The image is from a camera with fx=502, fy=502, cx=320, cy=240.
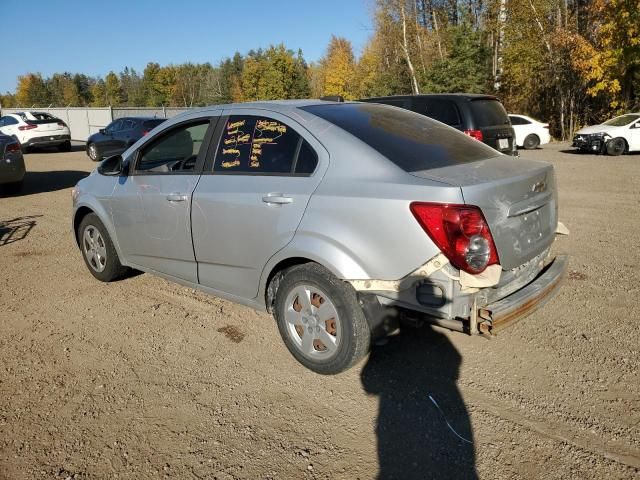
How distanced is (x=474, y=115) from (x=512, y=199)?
6.21 metres

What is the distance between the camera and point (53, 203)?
9891 millimetres

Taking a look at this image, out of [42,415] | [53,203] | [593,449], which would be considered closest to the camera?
[593,449]

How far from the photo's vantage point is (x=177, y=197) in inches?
154

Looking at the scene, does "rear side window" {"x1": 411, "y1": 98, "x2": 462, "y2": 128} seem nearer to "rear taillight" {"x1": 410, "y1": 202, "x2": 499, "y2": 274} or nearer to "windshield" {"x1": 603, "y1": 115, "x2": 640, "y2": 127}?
"rear taillight" {"x1": 410, "y1": 202, "x2": 499, "y2": 274}

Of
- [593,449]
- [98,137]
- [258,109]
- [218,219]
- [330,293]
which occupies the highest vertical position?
[98,137]

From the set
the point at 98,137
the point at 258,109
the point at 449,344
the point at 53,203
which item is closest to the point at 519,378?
the point at 449,344

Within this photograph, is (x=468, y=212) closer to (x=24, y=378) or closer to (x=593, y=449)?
(x=593, y=449)

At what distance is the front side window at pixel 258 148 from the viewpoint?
133 inches

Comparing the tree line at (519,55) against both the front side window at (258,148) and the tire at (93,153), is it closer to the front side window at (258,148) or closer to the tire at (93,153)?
the tire at (93,153)

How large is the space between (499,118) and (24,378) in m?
8.36

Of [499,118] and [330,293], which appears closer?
[330,293]

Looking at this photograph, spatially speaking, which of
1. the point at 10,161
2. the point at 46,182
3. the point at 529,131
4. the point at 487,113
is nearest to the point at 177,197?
the point at 487,113

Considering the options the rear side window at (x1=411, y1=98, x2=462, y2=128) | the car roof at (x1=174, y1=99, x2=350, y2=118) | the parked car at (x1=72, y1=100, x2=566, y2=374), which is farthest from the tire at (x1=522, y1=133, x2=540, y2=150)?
the car roof at (x1=174, y1=99, x2=350, y2=118)

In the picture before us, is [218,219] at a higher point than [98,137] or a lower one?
lower
